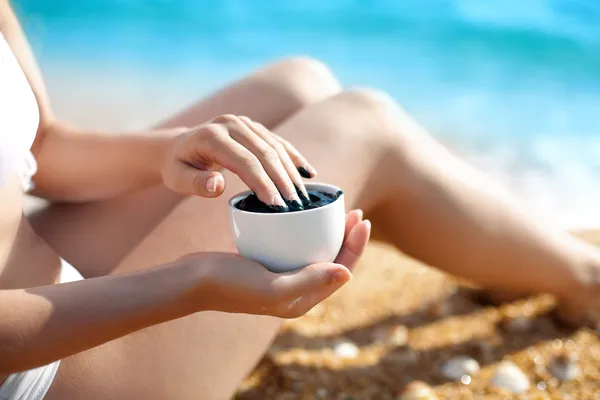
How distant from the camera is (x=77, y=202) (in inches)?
46.9

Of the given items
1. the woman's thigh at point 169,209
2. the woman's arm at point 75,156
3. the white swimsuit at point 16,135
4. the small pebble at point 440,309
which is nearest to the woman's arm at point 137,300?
the white swimsuit at point 16,135

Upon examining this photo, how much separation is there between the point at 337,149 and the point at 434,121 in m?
3.04

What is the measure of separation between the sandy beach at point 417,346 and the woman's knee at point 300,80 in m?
0.36

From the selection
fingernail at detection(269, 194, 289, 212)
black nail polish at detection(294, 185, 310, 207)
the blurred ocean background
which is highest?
fingernail at detection(269, 194, 289, 212)

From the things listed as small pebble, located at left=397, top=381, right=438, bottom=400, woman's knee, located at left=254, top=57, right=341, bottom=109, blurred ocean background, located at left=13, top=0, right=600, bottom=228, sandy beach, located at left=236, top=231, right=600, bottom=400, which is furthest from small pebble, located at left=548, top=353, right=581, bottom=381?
blurred ocean background, located at left=13, top=0, right=600, bottom=228

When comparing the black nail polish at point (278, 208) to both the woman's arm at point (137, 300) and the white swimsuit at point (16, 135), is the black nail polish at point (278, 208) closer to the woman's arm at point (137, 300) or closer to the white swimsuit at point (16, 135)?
the woman's arm at point (137, 300)

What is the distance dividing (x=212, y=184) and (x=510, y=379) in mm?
829

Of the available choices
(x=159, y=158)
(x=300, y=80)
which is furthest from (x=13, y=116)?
(x=300, y=80)

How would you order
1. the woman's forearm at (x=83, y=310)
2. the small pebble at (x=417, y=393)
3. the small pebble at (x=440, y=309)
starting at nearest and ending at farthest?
the woman's forearm at (x=83, y=310)
the small pebble at (x=417, y=393)
the small pebble at (x=440, y=309)

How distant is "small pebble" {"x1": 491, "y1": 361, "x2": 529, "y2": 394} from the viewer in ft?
4.37

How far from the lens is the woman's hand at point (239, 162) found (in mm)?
774

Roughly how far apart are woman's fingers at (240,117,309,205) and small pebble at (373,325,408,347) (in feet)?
2.67

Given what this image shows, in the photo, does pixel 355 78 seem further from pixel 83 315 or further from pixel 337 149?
pixel 83 315

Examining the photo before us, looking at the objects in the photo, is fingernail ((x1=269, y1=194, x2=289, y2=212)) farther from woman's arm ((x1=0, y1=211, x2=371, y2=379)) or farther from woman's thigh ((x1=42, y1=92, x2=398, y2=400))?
woman's thigh ((x1=42, y1=92, x2=398, y2=400))
